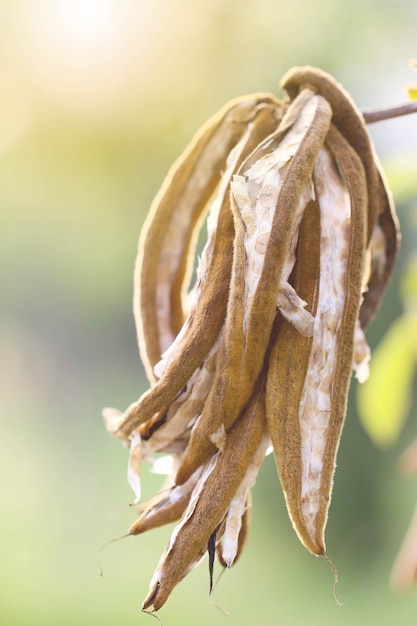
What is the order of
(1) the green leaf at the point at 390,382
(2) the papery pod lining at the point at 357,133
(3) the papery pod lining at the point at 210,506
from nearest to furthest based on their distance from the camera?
(3) the papery pod lining at the point at 210,506 → (2) the papery pod lining at the point at 357,133 → (1) the green leaf at the point at 390,382

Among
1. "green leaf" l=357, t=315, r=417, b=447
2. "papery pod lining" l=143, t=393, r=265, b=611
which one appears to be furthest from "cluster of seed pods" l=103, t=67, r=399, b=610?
"green leaf" l=357, t=315, r=417, b=447

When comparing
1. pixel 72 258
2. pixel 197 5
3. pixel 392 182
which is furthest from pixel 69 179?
pixel 392 182

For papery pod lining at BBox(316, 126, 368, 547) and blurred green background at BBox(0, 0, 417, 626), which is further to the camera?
blurred green background at BBox(0, 0, 417, 626)

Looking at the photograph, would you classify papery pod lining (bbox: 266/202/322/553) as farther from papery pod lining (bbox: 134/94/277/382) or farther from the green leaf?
the green leaf

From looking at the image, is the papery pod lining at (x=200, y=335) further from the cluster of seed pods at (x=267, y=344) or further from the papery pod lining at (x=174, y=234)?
the papery pod lining at (x=174, y=234)

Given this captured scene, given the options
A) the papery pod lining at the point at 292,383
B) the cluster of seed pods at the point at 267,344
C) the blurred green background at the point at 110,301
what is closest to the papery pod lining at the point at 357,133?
the cluster of seed pods at the point at 267,344

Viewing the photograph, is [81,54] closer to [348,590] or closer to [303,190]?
[348,590]

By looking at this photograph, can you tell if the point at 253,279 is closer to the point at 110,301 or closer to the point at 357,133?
the point at 357,133

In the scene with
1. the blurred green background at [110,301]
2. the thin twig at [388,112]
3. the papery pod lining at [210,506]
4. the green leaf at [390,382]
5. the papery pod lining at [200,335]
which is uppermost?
the thin twig at [388,112]
